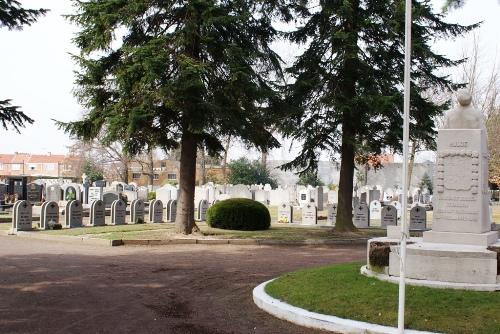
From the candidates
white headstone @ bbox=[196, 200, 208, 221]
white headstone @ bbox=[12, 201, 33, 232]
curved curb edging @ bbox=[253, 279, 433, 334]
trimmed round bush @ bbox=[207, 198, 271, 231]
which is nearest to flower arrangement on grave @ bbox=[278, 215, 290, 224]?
white headstone @ bbox=[196, 200, 208, 221]

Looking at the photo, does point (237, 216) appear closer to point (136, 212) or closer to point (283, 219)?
point (136, 212)

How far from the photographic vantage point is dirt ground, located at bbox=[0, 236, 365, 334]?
732cm

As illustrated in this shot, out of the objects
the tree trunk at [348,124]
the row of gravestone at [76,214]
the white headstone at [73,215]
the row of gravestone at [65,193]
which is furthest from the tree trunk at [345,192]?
the row of gravestone at [65,193]

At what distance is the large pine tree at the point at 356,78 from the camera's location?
66.0 feet

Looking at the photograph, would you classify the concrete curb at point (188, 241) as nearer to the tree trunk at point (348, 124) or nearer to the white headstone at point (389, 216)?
the tree trunk at point (348, 124)

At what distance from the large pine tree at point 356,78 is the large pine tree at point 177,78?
1994 millimetres

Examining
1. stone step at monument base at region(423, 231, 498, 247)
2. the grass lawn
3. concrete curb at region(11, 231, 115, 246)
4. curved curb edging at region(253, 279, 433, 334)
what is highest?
stone step at monument base at region(423, 231, 498, 247)

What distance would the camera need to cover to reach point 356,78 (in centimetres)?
2089

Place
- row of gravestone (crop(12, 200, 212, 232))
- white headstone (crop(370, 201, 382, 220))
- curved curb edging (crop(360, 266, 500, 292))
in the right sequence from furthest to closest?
white headstone (crop(370, 201, 382, 220)), row of gravestone (crop(12, 200, 212, 232)), curved curb edging (crop(360, 266, 500, 292))

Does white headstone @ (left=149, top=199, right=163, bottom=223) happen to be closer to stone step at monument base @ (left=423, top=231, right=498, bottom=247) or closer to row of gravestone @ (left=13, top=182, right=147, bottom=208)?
row of gravestone @ (left=13, top=182, right=147, bottom=208)

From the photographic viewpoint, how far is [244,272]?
11977 millimetres

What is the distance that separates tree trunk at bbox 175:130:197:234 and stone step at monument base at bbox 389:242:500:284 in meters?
11.3

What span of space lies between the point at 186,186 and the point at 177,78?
162 inches

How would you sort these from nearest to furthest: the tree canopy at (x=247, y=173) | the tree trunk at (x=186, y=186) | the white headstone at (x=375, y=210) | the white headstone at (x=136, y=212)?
the tree trunk at (x=186, y=186), the white headstone at (x=136, y=212), the white headstone at (x=375, y=210), the tree canopy at (x=247, y=173)
